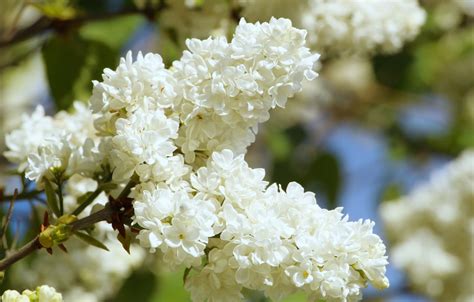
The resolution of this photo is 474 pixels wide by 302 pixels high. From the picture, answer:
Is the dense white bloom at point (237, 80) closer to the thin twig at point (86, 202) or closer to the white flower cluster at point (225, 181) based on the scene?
the white flower cluster at point (225, 181)

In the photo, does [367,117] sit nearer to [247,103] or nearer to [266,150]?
[266,150]

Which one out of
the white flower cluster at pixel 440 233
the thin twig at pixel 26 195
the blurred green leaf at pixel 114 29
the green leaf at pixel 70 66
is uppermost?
the white flower cluster at pixel 440 233

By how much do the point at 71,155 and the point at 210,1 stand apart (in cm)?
65

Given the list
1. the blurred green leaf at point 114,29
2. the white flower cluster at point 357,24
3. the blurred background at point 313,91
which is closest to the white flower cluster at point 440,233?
the blurred background at point 313,91

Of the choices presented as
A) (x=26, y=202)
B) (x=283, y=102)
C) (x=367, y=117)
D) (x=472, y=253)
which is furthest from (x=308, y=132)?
(x=283, y=102)

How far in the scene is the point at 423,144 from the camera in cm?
380

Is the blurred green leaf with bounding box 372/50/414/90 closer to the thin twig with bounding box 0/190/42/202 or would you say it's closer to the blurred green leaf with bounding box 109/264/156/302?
the blurred green leaf with bounding box 109/264/156/302

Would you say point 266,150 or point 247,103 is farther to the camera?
point 266,150

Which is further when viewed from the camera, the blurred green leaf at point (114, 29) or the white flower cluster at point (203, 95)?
the blurred green leaf at point (114, 29)

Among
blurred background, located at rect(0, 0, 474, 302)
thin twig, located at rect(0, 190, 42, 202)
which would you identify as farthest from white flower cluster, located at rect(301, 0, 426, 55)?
thin twig, located at rect(0, 190, 42, 202)

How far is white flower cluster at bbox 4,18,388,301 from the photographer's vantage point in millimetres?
1076

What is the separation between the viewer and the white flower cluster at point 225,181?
1.08 meters

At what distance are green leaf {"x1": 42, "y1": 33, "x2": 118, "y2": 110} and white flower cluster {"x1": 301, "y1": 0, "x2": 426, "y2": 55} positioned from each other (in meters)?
0.43

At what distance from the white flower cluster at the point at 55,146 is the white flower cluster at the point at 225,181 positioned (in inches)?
3.8
